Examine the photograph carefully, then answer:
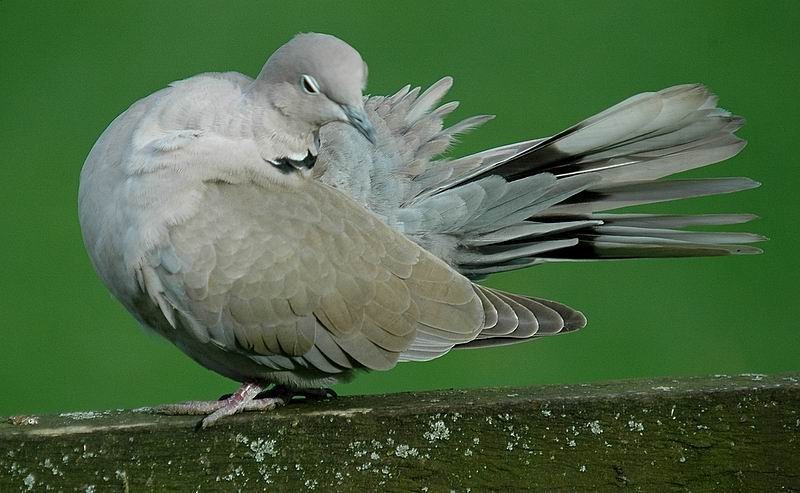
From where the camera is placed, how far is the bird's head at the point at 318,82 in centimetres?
167

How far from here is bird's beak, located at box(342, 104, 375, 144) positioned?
1.69 m

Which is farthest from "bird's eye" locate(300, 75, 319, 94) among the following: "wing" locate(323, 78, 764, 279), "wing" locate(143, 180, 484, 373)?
"wing" locate(323, 78, 764, 279)

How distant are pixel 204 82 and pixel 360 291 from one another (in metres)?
0.47

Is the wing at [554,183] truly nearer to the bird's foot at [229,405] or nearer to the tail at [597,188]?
the tail at [597,188]

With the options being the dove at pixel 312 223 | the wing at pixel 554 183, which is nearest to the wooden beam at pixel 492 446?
the dove at pixel 312 223

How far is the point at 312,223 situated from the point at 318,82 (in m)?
0.25

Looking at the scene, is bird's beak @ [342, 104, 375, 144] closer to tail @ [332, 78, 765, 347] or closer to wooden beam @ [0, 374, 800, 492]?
tail @ [332, 78, 765, 347]

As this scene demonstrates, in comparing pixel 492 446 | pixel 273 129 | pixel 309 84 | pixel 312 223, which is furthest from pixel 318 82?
pixel 492 446

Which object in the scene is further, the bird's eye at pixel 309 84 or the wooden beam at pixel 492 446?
the bird's eye at pixel 309 84

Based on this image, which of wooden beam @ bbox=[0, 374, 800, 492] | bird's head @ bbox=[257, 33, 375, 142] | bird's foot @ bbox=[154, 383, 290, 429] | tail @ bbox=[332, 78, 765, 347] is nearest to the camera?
wooden beam @ bbox=[0, 374, 800, 492]

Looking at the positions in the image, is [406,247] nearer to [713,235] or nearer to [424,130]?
[424,130]

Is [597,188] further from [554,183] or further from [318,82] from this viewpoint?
[318,82]

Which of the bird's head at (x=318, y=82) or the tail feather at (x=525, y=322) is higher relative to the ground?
the bird's head at (x=318, y=82)

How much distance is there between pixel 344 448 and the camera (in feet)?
4.23
